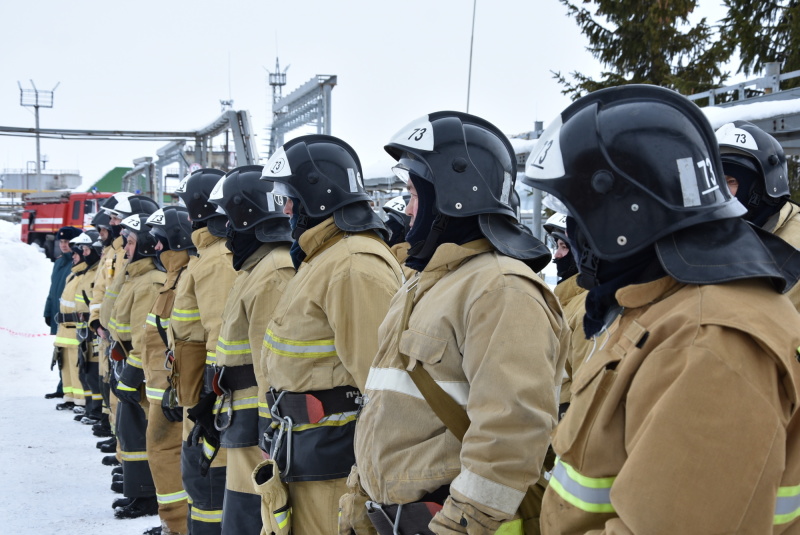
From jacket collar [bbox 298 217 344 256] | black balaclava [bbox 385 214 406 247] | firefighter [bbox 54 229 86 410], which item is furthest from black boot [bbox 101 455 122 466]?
jacket collar [bbox 298 217 344 256]

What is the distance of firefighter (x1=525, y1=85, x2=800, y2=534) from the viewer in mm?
1436

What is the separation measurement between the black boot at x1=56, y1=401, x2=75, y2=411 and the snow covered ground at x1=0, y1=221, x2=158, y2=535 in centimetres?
14

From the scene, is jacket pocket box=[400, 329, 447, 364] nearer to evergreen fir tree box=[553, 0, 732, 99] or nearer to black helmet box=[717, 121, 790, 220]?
black helmet box=[717, 121, 790, 220]

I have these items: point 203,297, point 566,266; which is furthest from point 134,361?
point 566,266

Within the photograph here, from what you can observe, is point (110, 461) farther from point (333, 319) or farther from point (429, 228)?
point (429, 228)

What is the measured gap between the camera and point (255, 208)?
204 inches

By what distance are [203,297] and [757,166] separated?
3.56 metres

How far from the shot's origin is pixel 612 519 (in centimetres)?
161

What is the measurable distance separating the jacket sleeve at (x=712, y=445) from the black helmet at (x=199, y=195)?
4.89m

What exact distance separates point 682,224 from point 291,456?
255 cm

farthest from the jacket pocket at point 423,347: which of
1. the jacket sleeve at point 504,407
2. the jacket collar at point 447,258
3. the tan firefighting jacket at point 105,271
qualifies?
the tan firefighting jacket at point 105,271

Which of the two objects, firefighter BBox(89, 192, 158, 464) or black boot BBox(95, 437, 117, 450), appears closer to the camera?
firefighter BBox(89, 192, 158, 464)

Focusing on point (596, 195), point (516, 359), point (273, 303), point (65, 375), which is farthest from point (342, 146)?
point (65, 375)

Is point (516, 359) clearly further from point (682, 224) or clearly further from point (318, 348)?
point (318, 348)
